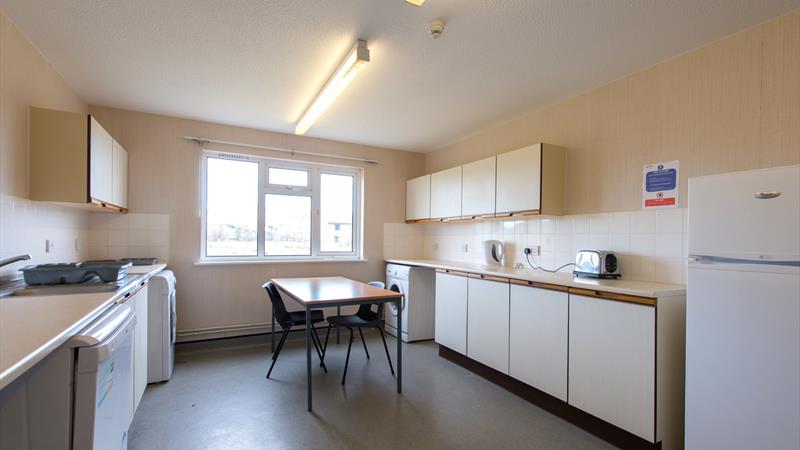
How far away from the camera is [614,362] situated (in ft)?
7.15

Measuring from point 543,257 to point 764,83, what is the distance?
1.89 metres

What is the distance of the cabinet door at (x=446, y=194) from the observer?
4.16 metres

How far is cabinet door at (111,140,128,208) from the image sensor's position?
318cm

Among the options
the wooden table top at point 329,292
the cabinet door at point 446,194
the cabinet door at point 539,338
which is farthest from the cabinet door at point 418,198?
the cabinet door at point 539,338

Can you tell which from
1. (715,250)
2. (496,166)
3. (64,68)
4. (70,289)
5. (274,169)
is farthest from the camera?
(274,169)

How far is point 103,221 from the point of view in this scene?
3.60m

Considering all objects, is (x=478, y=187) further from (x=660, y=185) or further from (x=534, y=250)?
(x=660, y=185)

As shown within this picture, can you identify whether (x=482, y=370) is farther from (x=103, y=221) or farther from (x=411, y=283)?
(x=103, y=221)

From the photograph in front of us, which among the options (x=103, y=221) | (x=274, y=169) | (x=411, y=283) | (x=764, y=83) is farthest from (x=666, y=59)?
(x=103, y=221)

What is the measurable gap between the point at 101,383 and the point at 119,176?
274 centimetres

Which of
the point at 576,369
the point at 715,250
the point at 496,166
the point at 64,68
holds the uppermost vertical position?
the point at 64,68

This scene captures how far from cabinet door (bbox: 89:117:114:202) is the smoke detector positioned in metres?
2.45

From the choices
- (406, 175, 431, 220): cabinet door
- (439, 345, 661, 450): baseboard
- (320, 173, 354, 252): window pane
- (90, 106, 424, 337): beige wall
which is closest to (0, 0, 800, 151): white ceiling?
(90, 106, 424, 337): beige wall

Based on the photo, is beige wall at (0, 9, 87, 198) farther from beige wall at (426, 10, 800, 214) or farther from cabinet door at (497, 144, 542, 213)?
beige wall at (426, 10, 800, 214)
